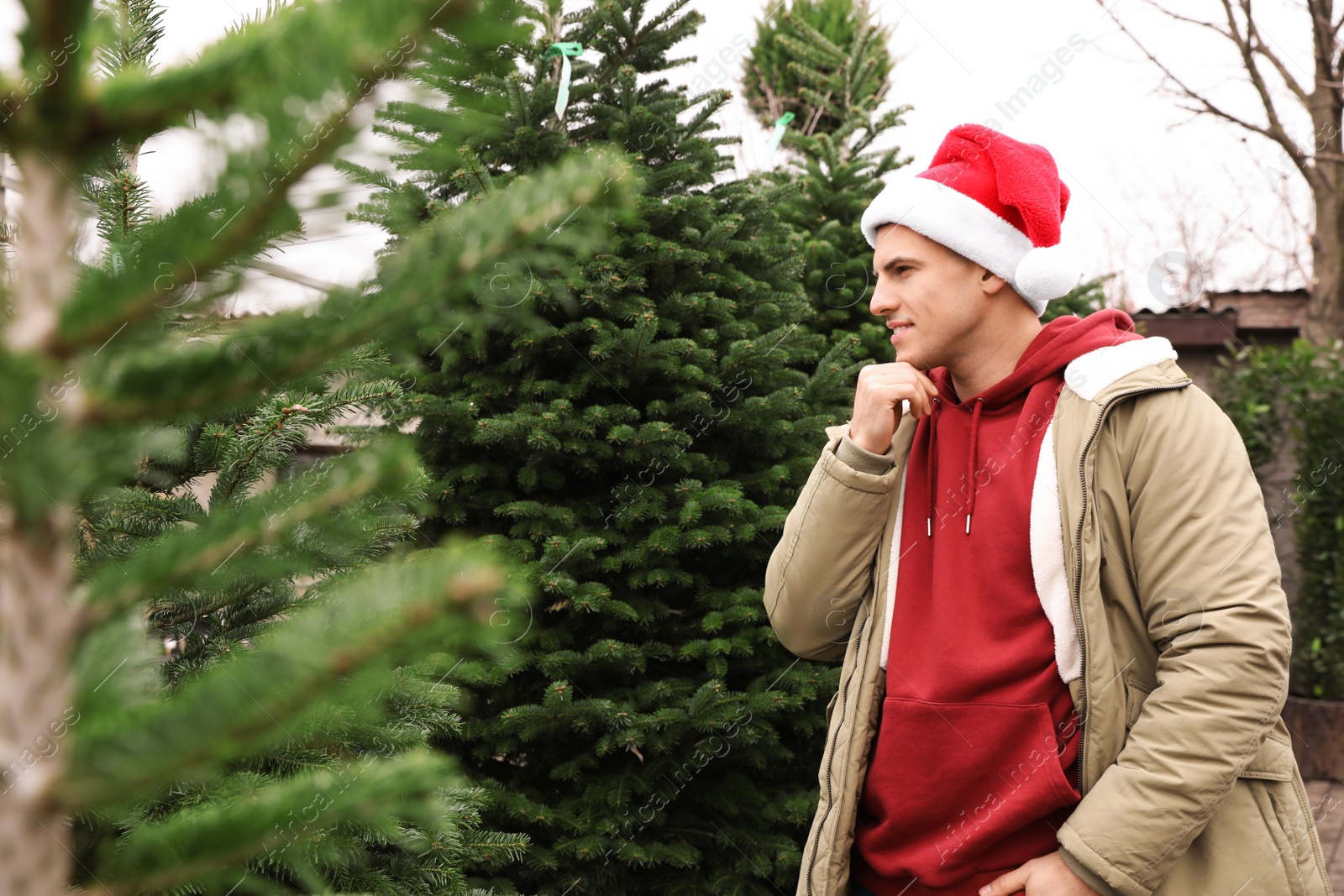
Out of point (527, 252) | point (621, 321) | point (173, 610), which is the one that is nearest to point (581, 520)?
point (621, 321)

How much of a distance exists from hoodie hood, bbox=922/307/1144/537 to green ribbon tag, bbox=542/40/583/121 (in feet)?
5.43

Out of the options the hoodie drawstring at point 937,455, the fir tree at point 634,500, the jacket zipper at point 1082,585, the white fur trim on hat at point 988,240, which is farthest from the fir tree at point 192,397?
the fir tree at point 634,500

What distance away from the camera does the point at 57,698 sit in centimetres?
51

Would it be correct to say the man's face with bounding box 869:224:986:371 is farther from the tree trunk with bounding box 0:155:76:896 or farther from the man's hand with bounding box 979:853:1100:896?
the tree trunk with bounding box 0:155:76:896

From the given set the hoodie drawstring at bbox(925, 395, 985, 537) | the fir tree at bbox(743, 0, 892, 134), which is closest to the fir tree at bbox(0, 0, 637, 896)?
the hoodie drawstring at bbox(925, 395, 985, 537)

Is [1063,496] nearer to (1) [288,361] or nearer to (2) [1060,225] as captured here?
(2) [1060,225]

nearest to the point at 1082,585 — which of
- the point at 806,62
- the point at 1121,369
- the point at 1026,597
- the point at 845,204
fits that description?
the point at 1026,597

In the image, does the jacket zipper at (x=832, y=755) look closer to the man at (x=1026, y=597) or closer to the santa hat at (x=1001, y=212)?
the man at (x=1026, y=597)

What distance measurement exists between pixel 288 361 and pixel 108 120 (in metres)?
0.16

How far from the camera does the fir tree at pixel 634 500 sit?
9.50 feet

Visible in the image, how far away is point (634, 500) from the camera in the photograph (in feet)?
10.0

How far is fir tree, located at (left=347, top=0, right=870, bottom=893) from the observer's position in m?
2.89

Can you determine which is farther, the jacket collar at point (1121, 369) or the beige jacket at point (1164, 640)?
the jacket collar at point (1121, 369)

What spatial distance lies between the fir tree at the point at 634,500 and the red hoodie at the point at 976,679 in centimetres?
89
